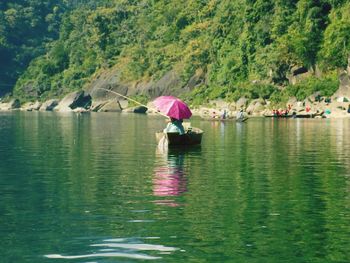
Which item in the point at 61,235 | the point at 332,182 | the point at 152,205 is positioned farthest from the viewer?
the point at 332,182

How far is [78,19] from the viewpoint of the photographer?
19850cm

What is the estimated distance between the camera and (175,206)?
843 inches

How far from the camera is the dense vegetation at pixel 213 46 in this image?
11031 centimetres

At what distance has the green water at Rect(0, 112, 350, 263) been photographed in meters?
16.2

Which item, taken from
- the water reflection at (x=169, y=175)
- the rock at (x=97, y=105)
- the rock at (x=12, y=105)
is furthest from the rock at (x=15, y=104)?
the water reflection at (x=169, y=175)

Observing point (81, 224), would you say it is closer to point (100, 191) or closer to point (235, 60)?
point (100, 191)

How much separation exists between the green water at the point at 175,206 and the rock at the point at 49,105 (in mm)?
127099

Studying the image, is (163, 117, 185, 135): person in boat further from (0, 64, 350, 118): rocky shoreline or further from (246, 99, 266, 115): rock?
(246, 99, 266, 115): rock

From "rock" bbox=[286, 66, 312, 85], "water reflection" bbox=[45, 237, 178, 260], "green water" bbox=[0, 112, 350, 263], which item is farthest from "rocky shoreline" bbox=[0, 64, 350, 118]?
"water reflection" bbox=[45, 237, 178, 260]

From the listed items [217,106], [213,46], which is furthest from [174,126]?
[213,46]

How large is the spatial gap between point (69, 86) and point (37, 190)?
518ft

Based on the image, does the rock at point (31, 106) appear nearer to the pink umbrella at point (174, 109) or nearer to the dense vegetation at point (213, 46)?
the dense vegetation at point (213, 46)

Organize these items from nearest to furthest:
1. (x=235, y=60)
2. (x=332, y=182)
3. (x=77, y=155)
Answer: (x=332, y=182), (x=77, y=155), (x=235, y=60)

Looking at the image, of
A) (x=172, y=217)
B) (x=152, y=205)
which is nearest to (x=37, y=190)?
(x=152, y=205)
